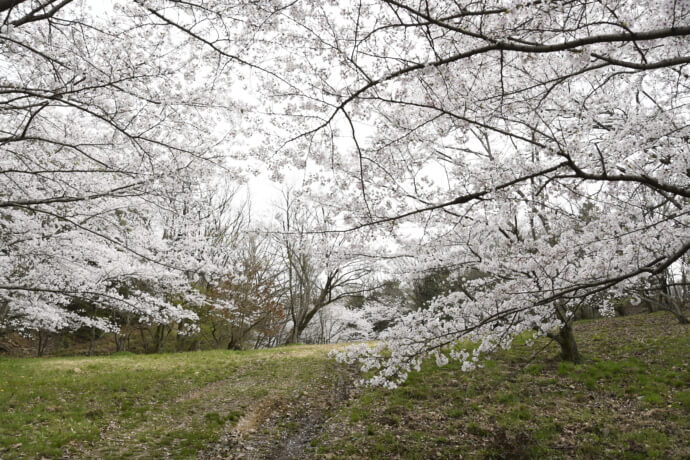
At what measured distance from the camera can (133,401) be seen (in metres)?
6.67

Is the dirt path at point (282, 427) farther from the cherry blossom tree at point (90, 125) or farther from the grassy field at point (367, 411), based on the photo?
the cherry blossom tree at point (90, 125)

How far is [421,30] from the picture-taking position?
292 centimetres

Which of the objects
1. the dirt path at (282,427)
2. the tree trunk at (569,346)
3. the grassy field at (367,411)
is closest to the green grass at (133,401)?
the grassy field at (367,411)

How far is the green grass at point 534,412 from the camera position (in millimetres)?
4473

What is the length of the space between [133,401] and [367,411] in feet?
13.5

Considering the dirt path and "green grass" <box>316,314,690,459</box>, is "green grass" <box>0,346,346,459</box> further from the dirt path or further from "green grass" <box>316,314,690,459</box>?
"green grass" <box>316,314,690,459</box>

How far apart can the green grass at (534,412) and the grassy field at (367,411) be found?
22 millimetres

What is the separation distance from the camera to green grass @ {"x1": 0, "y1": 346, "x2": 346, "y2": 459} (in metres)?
4.83

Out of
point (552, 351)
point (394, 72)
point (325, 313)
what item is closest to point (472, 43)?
point (394, 72)

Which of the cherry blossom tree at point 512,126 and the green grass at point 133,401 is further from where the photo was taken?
the green grass at point 133,401

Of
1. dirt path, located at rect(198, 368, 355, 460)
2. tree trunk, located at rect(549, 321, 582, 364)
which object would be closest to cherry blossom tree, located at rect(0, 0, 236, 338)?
dirt path, located at rect(198, 368, 355, 460)

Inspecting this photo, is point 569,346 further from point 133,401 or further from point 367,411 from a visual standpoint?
point 133,401

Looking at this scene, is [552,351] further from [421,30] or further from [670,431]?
[421,30]

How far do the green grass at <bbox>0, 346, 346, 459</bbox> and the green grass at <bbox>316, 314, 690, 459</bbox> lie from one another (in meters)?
1.89
